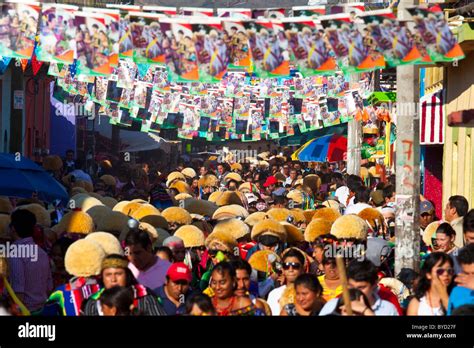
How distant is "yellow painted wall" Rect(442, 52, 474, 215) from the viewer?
2036 centimetres

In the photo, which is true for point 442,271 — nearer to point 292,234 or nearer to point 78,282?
point 78,282

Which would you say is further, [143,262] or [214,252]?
[214,252]

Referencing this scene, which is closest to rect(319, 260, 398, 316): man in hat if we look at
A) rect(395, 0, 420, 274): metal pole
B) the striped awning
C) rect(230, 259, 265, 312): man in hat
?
rect(230, 259, 265, 312): man in hat

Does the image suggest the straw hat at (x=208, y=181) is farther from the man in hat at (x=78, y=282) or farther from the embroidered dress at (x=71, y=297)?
the embroidered dress at (x=71, y=297)

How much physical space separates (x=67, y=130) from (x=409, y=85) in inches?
1200

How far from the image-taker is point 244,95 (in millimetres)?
29469

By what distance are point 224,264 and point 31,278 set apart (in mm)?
2173

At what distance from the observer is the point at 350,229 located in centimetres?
1434

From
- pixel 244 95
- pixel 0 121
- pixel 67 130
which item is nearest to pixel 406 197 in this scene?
pixel 244 95

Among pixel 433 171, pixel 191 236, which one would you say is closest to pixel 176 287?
pixel 191 236

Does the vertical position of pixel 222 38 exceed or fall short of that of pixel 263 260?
it exceeds it

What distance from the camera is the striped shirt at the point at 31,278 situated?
38.2ft

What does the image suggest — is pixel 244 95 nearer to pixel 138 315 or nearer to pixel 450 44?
pixel 450 44
